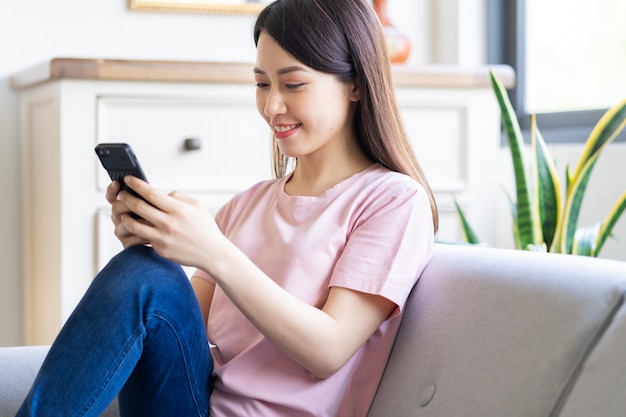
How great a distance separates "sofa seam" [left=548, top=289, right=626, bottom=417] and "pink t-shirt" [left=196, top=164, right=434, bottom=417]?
0.31 metres

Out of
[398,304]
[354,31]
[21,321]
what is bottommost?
[21,321]

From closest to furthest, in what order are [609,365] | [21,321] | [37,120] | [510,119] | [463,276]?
[609,365] < [463,276] < [510,119] < [37,120] < [21,321]

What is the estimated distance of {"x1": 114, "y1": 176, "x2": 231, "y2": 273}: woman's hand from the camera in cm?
118

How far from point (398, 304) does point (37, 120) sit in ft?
4.90

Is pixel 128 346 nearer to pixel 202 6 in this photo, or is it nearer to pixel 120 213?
pixel 120 213

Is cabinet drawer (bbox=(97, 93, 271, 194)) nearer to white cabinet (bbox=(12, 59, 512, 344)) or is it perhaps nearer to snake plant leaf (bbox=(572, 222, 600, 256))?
white cabinet (bbox=(12, 59, 512, 344))

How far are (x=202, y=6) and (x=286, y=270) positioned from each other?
1609mm

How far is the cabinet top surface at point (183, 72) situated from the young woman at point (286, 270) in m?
0.78

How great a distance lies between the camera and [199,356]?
128 cm

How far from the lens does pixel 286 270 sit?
1330 mm

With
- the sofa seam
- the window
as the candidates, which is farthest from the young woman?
the window

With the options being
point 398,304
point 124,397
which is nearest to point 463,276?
point 398,304

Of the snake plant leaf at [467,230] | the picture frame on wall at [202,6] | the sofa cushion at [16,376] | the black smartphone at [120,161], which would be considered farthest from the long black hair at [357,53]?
the picture frame on wall at [202,6]

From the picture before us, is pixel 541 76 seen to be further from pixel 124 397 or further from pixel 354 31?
pixel 124 397
